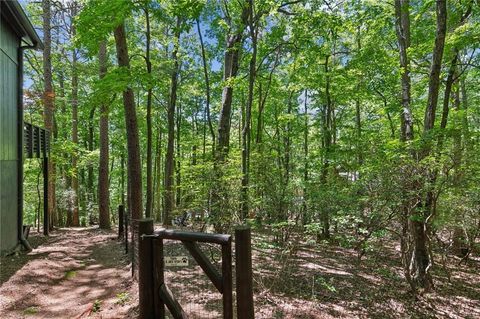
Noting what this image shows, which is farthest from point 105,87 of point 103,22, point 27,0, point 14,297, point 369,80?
point 27,0

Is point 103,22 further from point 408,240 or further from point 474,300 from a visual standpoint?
point 474,300

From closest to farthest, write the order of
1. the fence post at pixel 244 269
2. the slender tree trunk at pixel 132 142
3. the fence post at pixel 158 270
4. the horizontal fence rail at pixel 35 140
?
the fence post at pixel 244 269 < the fence post at pixel 158 270 < the horizontal fence rail at pixel 35 140 < the slender tree trunk at pixel 132 142

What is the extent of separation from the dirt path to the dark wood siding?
626 millimetres

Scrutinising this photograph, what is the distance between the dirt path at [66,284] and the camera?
179 inches

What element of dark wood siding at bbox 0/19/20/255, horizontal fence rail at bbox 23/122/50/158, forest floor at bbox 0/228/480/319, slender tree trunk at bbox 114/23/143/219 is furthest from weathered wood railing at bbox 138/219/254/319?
horizontal fence rail at bbox 23/122/50/158

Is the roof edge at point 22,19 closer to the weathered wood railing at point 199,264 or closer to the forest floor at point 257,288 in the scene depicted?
the forest floor at point 257,288

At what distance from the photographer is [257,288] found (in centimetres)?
519

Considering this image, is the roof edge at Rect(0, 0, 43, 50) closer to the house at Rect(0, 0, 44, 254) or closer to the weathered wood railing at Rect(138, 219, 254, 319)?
the house at Rect(0, 0, 44, 254)

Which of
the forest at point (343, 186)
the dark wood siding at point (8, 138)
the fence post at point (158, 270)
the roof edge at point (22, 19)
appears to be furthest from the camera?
the dark wood siding at point (8, 138)

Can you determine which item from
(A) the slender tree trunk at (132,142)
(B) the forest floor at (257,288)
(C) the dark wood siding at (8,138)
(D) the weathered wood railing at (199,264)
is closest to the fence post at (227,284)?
(D) the weathered wood railing at (199,264)

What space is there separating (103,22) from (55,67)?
11.7m

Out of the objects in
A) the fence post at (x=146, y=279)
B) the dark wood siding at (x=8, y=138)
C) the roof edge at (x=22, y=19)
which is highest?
the roof edge at (x=22, y=19)

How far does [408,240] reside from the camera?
6188mm

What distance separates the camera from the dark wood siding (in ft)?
22.5
